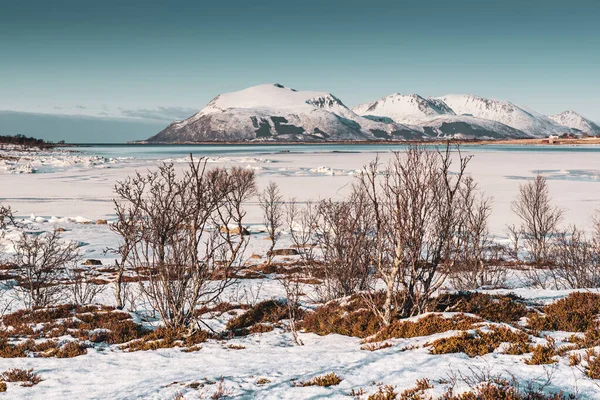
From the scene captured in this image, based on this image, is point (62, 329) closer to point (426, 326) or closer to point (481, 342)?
point (426, 326)

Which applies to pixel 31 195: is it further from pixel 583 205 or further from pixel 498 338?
pixel 583 205

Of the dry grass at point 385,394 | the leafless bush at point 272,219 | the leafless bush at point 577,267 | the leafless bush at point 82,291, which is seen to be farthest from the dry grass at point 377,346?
the leafless bush at point 272,219

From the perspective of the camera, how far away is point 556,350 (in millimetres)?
9000

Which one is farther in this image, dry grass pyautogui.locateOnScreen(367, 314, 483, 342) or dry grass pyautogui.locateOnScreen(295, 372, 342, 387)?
dry grass pyautogui.locateOnScreen(367, 314, 483, 342)

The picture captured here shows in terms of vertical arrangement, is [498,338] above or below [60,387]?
above

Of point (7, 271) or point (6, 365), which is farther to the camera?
point (7, 271)

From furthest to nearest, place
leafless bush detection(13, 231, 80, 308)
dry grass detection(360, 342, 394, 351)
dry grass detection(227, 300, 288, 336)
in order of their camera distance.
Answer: leafless bush detection(13, 231, 80, 308), dry grass detection(227, 300, 288, 336), dry grass detection(360, 342, 394, 351)

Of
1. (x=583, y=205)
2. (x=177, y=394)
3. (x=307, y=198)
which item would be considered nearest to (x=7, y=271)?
(x=177, y=394)

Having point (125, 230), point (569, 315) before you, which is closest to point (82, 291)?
point (125, 230)

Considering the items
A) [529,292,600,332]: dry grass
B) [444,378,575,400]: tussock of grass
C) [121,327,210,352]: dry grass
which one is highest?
[444,378,575,400]: tussock of grass

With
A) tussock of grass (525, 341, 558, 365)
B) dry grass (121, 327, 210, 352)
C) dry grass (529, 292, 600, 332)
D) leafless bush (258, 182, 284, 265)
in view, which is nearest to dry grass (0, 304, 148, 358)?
dry grass (121, 327, 210, 352)

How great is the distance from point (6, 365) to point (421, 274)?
11270 mm

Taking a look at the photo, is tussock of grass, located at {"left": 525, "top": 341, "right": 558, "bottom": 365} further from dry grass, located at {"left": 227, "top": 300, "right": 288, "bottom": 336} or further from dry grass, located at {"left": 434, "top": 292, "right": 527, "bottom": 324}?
dry grass, located at {"left": 227, "top": 300, "right": 288, "bottom": 336}

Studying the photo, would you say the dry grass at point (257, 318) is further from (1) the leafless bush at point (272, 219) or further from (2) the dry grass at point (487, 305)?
(1) the leafless bush at point (272, 219)
